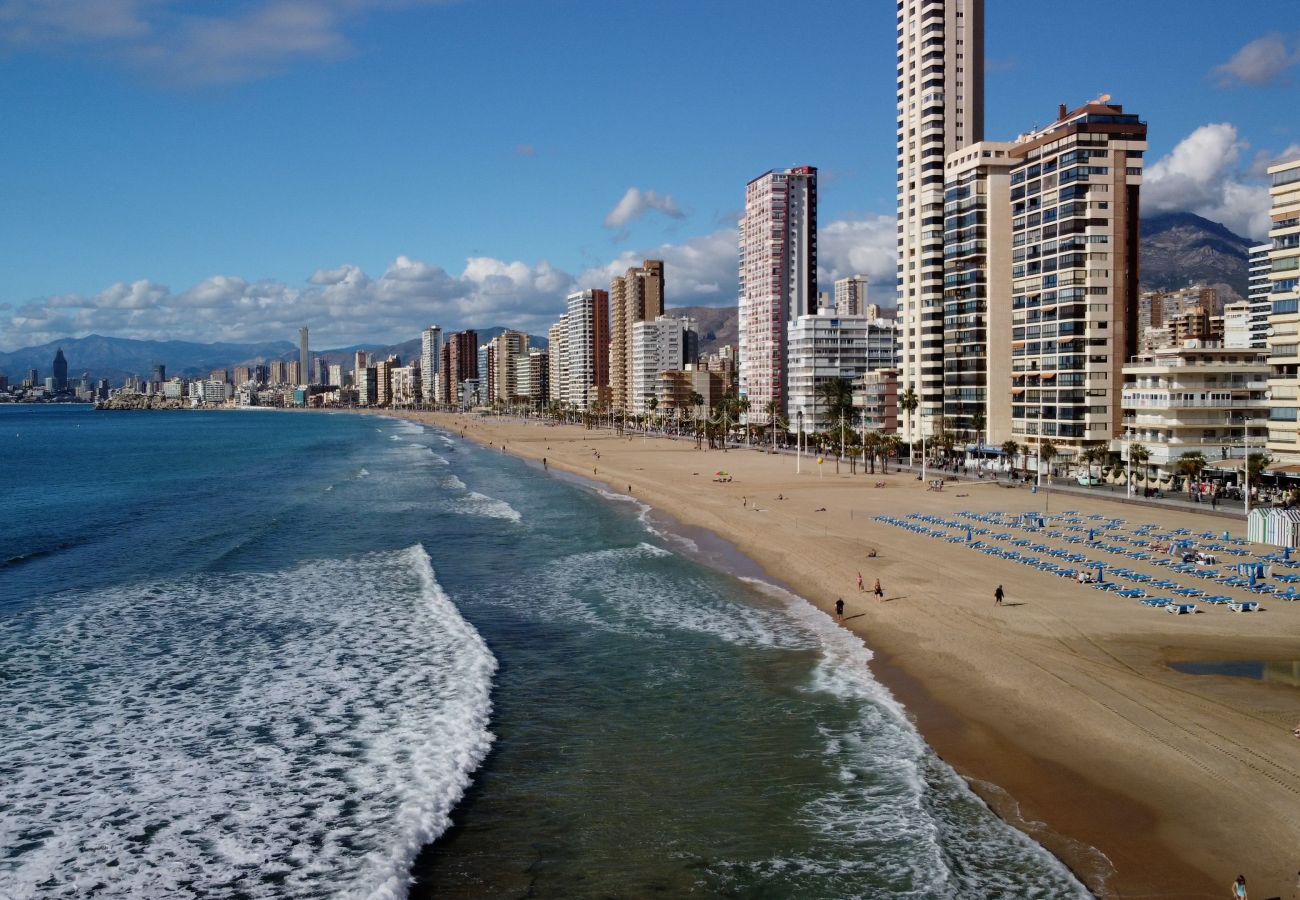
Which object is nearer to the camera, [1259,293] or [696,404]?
[1259,293]

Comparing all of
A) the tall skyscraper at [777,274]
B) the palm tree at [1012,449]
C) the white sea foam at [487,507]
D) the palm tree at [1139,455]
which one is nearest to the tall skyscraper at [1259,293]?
the palm tree at [1012,449]

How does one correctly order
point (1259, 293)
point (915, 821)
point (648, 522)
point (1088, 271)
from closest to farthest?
point (915, 821) → point (648, 522) → point (1088, 271) → point (1259, 293)

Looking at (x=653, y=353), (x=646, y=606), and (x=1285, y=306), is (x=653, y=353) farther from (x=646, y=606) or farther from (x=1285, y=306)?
(x=646, y=606)

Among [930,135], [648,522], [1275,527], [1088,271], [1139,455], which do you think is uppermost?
[930,135]

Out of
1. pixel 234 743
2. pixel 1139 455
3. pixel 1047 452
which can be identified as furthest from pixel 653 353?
pixel 234 743

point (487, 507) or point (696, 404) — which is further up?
point (696, 404)

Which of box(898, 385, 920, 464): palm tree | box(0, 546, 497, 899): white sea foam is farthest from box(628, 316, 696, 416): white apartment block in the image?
box(0, 546, 497, 899): white sea foam

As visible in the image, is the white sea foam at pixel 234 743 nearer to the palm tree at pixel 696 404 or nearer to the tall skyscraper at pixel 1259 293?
the tall skyscraper at pixel 1259 293

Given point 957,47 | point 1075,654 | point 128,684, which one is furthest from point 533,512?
point 957,47
